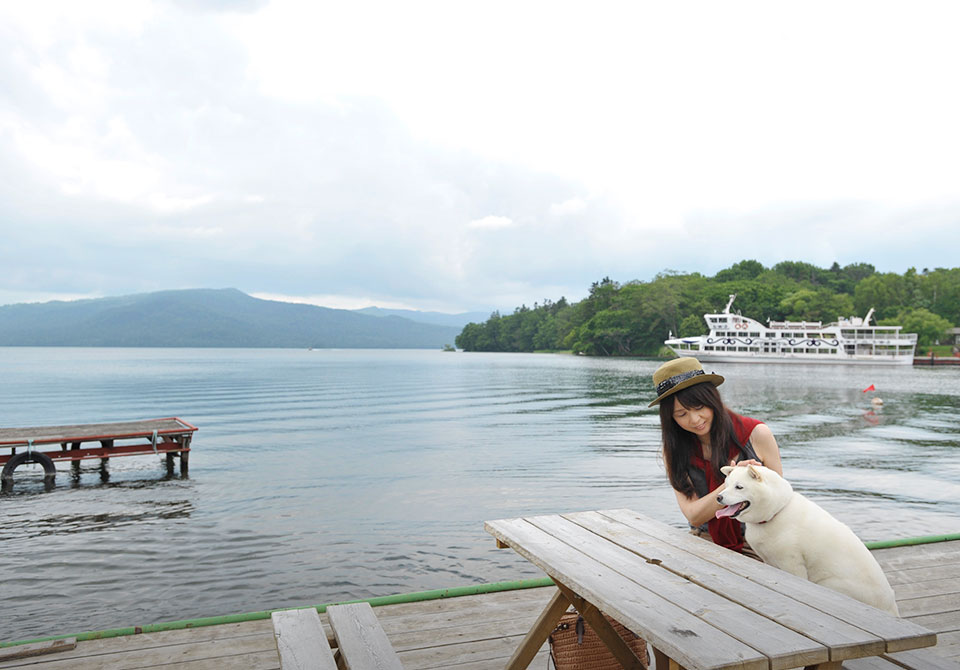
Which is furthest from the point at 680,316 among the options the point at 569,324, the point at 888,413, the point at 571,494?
the point at 571,494

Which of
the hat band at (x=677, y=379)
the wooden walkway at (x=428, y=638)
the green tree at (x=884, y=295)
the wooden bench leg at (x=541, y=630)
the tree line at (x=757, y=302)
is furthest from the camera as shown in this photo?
the green tree at (x=884, y=295)

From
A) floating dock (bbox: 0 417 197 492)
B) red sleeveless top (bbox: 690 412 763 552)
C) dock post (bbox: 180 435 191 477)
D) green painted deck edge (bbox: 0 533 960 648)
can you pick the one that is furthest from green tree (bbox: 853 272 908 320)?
red sleeveless top (bbox: 690 412 763 552)

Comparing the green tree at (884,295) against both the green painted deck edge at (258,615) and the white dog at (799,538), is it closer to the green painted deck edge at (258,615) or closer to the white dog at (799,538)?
the green painted deck edge at (258,615)

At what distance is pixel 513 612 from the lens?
393 centimetres

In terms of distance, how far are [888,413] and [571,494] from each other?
20.2 meters

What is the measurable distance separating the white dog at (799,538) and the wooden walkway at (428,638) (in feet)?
4.68

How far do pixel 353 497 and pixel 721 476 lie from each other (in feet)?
30.2

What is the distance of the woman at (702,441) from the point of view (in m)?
3.02

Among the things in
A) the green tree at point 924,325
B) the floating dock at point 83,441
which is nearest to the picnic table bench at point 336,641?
the floating dock at point 83,441

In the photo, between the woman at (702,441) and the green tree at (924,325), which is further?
the green tree at (924,325)

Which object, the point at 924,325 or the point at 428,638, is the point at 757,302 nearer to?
the point at 924,325

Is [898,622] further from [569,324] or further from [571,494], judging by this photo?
[569,324]

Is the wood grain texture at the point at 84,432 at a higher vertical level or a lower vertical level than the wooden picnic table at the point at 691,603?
lower

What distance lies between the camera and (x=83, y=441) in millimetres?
12852
